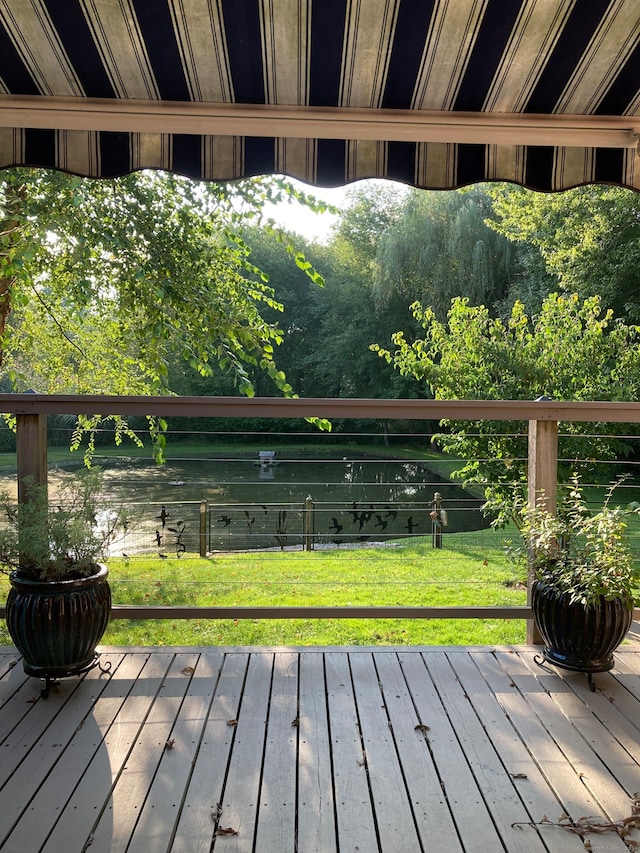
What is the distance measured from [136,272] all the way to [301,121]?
256 centimetres

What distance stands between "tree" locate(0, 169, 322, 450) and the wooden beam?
1981 mm

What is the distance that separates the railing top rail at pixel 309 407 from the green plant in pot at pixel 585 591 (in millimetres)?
419

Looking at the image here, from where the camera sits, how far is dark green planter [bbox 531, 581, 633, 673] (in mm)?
2623

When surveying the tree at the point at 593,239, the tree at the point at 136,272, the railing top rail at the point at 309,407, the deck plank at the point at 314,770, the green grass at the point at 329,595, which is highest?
the tree at the point at 593,239

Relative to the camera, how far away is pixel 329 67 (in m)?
2.12

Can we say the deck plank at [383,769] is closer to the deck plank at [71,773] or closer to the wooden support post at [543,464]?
the deck plank at [71,773]

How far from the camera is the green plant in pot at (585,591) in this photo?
2613mm

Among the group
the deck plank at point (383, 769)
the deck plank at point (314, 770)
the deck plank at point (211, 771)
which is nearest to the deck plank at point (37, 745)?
the deck plank at point (211, 771)

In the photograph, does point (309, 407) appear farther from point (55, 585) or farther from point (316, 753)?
point (316, 753)

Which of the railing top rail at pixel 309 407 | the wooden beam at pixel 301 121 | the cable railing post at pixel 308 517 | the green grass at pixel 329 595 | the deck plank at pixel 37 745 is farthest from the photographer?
the green grass at pixel 329 595

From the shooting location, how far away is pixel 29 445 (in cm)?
298

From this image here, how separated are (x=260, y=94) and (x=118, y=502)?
1979mm

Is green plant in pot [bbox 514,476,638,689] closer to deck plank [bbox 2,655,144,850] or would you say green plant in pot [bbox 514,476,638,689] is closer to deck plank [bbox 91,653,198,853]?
deck plank [bbox 91,653,198,853]

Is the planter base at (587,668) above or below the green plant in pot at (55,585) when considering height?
below
